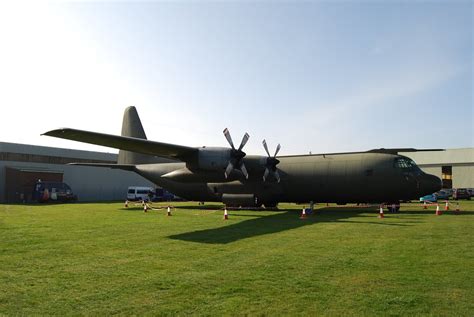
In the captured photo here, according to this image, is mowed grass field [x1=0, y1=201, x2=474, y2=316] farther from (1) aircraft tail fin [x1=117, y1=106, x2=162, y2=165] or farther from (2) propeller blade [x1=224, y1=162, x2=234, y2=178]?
(1) aircraft tail fin [x1=117, y1=106, x2=162, y2=165]

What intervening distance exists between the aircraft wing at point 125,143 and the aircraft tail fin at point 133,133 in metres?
10.3

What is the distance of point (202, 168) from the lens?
979 inches

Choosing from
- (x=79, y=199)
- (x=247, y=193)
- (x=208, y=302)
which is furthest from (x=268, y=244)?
(x=79, y=199)

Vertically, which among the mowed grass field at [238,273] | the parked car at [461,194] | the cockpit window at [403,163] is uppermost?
the cockpit window at [403,163]

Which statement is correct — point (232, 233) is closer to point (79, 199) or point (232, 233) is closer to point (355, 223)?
point (355, 223)

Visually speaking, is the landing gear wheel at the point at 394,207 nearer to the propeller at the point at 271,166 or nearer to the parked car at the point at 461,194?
the propeller at the point at 271,166

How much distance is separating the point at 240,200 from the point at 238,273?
19.6m

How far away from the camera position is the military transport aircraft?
81.1 feet

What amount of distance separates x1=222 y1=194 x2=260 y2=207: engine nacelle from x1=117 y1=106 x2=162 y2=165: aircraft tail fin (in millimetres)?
9646

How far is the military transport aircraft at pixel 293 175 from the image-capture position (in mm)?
24722

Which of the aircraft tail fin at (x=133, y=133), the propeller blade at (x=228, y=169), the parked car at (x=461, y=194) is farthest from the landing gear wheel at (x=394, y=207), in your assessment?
the parked car at (x=461, y=194)

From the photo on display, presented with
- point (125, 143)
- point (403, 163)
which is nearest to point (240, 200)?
point (125, 143)

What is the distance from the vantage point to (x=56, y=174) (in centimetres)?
5794

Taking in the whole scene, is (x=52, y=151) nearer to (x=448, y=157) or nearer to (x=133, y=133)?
(x=133, y=133)
